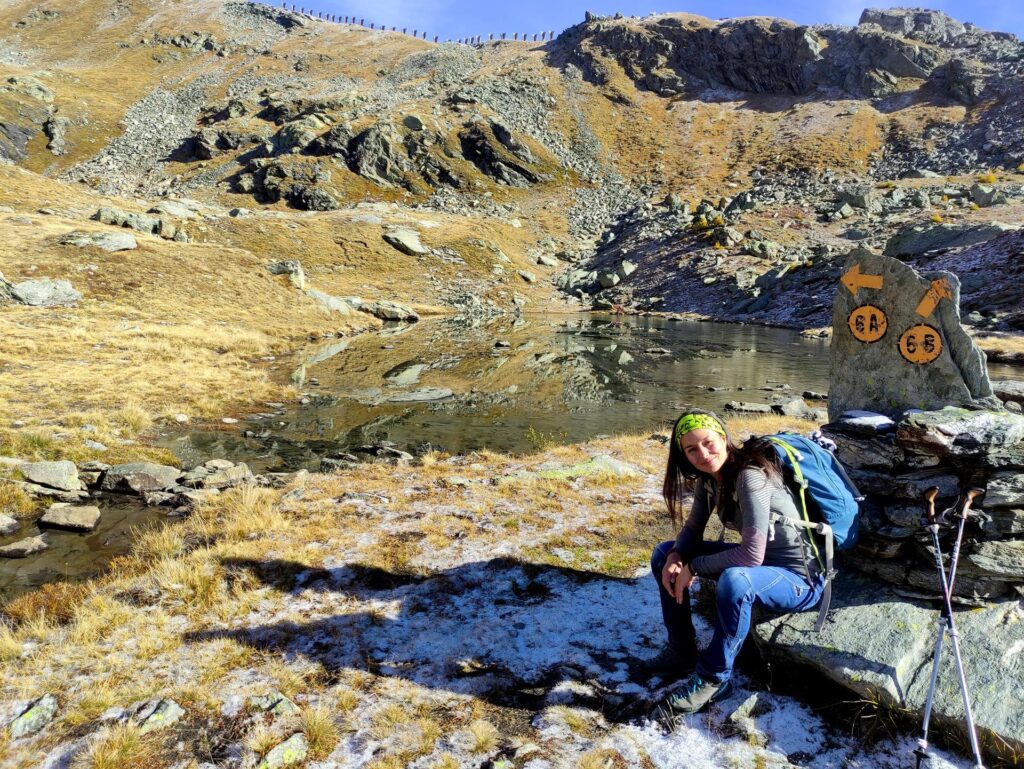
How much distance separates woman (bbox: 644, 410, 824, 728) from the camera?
14.0ft

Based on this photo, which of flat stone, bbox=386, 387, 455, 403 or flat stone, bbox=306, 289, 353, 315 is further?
flat stone, bbox=306, 289, 353, 315

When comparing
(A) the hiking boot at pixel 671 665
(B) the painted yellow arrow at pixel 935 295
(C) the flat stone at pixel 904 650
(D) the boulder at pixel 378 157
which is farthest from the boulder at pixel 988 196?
(D) the boulder at pixel 378 157

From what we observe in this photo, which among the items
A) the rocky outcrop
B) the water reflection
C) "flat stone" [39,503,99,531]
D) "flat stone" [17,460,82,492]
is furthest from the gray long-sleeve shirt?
the rocky outcrop

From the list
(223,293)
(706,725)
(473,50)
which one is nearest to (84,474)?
(706,725)

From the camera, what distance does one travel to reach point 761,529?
13.8 ft

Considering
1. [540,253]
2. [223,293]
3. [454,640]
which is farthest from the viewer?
[540,253]

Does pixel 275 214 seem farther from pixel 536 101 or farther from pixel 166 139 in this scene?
pixel 536 101

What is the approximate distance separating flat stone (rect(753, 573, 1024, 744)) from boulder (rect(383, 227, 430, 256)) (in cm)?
6481

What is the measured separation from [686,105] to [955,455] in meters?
131

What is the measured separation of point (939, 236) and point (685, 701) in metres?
57.5

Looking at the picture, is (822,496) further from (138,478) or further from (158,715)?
(138,478)

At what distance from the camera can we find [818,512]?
15.0 feet

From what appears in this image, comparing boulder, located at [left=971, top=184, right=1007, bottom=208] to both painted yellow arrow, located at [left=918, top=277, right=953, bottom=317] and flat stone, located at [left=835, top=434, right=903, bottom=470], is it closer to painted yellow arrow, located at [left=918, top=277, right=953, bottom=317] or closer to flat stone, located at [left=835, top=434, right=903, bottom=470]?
painted yellow arrow, located at [left=918, top=277, right=953, bottom=317]

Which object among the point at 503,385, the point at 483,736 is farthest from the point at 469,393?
the point at 483,736
